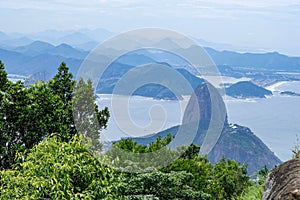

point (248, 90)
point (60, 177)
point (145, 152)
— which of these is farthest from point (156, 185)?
point (248, 90)

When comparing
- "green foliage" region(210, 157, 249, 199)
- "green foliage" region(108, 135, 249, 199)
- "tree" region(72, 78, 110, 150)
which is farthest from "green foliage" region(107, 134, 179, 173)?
"tree" region(72, 78, 110, 150)

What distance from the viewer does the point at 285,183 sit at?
2709 millimetres

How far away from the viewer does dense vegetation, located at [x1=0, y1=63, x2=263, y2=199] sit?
4.48 metres

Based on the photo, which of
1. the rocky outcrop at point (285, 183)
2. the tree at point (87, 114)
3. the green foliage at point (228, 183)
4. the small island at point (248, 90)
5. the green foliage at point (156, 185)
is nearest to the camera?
the rocky outcrop at point (285, 183)

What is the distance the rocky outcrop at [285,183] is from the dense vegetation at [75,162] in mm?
1560

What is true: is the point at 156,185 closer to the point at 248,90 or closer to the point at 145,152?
the point at 145,152

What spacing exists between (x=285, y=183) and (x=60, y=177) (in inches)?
100

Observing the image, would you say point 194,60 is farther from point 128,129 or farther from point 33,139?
point 33,139

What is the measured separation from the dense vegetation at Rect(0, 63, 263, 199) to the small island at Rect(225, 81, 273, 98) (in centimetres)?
1155

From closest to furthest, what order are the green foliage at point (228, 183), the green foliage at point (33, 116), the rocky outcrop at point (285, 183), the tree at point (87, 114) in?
the rocky outcrop at point (285, 183) → the green foliage at point (228, 183) → the green foliage at point (33, 116) → the tree at point (87, 114)

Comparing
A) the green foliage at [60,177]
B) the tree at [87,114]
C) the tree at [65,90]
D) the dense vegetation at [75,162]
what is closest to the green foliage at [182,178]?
the dense vegetation at [75,162]

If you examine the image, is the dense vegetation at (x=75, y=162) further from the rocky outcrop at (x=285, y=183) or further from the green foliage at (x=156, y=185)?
the rocky outcrop at (x=285, y=183)

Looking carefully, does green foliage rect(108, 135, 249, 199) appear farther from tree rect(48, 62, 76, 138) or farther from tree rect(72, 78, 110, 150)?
tree rect(48, 62, 76, 138)

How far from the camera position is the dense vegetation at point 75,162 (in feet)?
14.7
